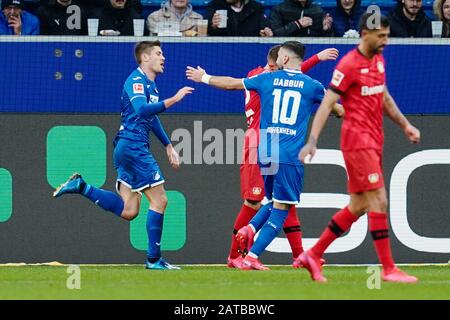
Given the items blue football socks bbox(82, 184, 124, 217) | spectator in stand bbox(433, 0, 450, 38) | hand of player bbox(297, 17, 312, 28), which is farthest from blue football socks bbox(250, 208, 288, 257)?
spectator in stand bbox(433, 0, 450, 38)

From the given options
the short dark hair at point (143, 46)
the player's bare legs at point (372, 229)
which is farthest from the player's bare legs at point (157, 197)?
the player's bare legs at point (372, 229)

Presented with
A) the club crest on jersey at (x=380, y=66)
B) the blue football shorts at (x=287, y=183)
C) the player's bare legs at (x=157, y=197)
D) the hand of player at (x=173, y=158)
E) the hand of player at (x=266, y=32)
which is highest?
the hand of player at (x=266, y=32)

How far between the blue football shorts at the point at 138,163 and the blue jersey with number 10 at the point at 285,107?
125 cm

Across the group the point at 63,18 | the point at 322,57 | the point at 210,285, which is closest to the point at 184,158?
the point at 63,18

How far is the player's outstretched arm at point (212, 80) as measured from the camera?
1096 centimetres

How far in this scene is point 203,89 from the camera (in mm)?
13898

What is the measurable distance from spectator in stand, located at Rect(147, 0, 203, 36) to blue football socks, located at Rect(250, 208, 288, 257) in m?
3.30

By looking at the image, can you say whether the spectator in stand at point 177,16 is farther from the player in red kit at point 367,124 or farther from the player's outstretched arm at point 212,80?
the player in red kit at point 367,124

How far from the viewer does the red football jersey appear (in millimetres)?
9664

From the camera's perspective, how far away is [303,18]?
14406 millimetres

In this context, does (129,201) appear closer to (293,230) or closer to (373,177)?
(293,230)

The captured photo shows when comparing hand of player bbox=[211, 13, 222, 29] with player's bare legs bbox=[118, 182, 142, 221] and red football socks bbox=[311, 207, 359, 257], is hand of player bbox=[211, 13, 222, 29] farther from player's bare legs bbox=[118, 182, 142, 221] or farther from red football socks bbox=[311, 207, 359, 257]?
red football socks bbox=[311, 207, 359, 257]

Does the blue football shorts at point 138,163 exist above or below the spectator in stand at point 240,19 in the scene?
below

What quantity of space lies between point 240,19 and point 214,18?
0.36 metres
